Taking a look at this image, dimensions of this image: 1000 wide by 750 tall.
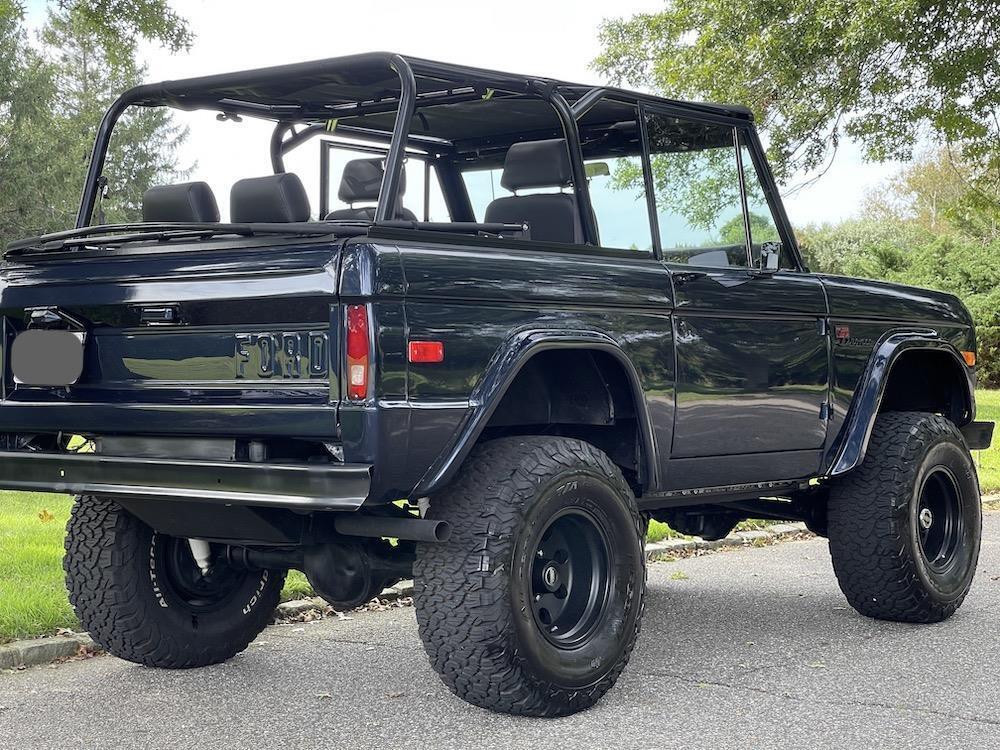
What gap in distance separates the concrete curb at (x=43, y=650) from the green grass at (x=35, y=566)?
12 cm

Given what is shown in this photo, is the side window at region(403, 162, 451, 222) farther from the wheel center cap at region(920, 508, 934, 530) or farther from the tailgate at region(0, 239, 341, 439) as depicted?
the wheel center cap at region(920, 508, 934, 530)

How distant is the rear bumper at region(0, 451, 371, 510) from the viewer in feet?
13.3

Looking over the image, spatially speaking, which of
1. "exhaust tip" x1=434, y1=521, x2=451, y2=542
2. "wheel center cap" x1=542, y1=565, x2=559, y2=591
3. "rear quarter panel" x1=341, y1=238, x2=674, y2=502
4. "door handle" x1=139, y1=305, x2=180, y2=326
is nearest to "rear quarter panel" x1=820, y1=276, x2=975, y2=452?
"rear quarter panel" x1=341, y1=238, x2=674, y2=502

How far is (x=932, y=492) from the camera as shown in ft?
22.2

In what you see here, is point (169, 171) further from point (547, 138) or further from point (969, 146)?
point (547, 138)

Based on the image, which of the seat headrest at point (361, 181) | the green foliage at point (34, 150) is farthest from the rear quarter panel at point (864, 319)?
the green foliage at point (34, 150)

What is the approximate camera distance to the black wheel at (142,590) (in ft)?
17.1

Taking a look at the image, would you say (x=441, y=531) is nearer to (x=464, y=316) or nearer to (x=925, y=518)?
(x=464, y=316)

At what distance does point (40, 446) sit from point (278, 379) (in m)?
1.12

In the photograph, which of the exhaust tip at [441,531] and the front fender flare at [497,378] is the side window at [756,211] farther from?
the exhaust tip at [441,531]

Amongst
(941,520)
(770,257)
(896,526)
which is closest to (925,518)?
(941,520)

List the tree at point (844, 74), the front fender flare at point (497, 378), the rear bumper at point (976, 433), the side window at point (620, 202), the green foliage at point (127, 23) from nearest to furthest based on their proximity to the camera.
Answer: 1. the front fender flare at point (497, 378)
2. the side window at point (620, 202)
3. the rear bumper at point (976, 433)
4. the green foliage at point (127, 23)
5. the tree at point (844, 74)

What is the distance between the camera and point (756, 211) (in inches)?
244

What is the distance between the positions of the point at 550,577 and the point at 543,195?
1.50 meters
